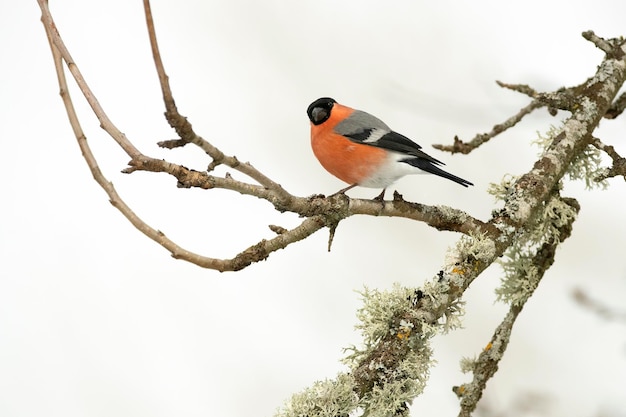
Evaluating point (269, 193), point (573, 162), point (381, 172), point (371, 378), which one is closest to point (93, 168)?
point (269, 193)

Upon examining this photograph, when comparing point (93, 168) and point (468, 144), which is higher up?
point (468, 144)

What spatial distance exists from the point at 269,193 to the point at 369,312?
0.35m

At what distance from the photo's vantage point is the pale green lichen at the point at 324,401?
108 centimetres

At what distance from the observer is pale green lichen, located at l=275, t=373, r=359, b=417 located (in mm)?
1084

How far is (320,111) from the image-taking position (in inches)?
67.9

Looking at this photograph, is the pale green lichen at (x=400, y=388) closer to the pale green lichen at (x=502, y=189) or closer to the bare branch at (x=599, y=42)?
the pale green lichen at (x=502, y=189)

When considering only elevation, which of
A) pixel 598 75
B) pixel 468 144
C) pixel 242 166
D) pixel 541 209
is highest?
pixel 598 75

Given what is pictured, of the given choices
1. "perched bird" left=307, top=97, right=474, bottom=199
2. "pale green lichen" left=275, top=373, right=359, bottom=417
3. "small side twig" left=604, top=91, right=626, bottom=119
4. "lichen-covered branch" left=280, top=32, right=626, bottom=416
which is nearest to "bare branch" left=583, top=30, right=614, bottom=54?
"lichen-covered branch" left=280, top=32, right=626, bottom=416

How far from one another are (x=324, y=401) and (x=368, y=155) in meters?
0.67

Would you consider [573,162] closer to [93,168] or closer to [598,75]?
[598,75]

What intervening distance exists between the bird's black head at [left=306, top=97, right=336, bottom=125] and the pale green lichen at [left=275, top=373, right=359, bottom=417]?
779 millimetres

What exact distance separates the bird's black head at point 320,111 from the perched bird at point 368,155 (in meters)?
0.03

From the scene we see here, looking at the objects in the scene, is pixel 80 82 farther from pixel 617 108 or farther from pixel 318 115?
pixel 617 108

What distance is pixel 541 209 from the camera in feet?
5.43
